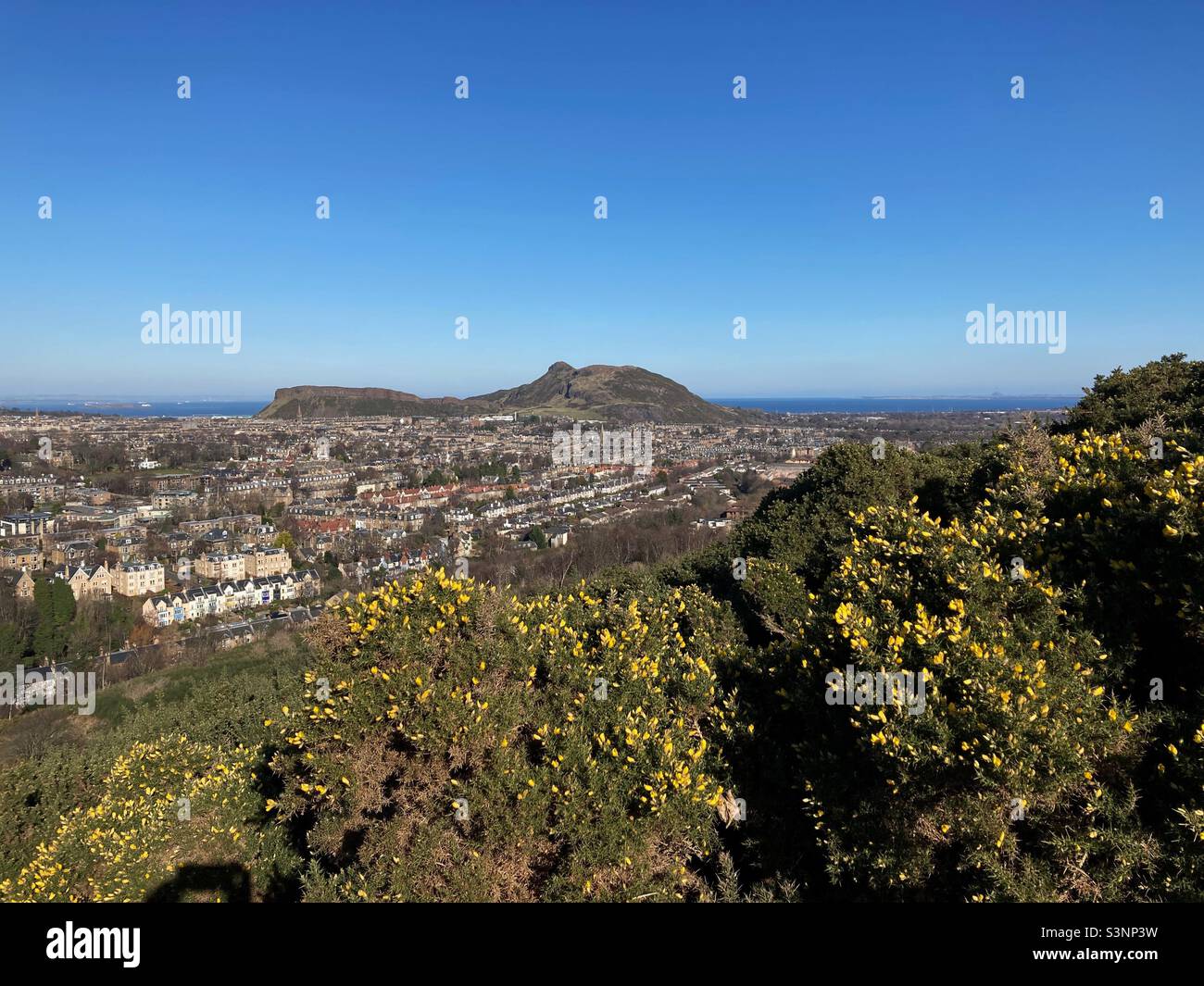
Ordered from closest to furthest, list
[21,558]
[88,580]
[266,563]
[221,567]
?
[88,580] < [21,558] < [221,567] < [266,563]

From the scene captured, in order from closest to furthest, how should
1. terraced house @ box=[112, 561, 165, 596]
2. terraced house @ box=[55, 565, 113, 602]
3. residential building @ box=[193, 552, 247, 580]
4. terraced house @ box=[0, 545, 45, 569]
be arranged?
terraced house @ box=[55, 565, 113, 602], terraced house @ box=[112, 561, 165, 596], terraced house @ box=[0, 545, 45, 569], residential building @ box=[193, 552, 247, 580]

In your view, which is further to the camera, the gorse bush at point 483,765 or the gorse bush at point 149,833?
the gorse bush at point 149,833

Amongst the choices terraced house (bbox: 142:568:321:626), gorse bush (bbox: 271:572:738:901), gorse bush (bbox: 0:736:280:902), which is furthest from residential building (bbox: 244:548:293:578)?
gorse bush (bbox: 271:572:738:901)

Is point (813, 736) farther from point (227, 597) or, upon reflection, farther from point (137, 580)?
point (137, 580)

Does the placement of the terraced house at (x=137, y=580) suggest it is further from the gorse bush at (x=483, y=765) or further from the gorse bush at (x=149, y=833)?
the gorse bush at (x=483, y=765)

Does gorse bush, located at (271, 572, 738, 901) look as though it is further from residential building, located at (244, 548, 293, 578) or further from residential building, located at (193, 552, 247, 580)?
residential building, located at (193, 552, 247, 580)

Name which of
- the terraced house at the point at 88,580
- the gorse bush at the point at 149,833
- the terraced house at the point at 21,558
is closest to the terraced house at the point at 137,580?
the terraced house at the point at 88,580

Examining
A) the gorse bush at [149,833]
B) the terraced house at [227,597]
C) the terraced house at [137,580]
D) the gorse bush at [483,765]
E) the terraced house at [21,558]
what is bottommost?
the terraced house at [227,597]

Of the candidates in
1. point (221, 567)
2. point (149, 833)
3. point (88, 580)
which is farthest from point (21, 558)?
point (149, 833)
